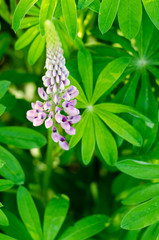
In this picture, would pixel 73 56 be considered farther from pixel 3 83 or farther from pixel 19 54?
pixel 19 54

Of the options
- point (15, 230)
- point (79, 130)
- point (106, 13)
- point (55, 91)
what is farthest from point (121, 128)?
point (15, 230)

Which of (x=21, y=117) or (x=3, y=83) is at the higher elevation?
(x=21, y=117)

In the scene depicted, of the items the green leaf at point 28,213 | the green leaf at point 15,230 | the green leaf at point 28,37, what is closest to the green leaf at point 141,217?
the green leaf at point 28,213

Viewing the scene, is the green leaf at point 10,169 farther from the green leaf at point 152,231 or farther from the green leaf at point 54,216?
the green leaf at point 152,231

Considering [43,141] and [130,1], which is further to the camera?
[43,141]

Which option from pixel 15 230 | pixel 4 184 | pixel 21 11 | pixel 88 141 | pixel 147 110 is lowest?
pixel 15 230

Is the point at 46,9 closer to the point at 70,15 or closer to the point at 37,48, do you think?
the point at 70,15

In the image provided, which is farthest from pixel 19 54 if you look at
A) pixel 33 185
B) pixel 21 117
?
pixel 33 185

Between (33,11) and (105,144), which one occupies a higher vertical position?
(33,11)

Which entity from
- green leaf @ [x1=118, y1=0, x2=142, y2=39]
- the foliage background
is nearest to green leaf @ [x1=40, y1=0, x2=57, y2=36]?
the foliage background
